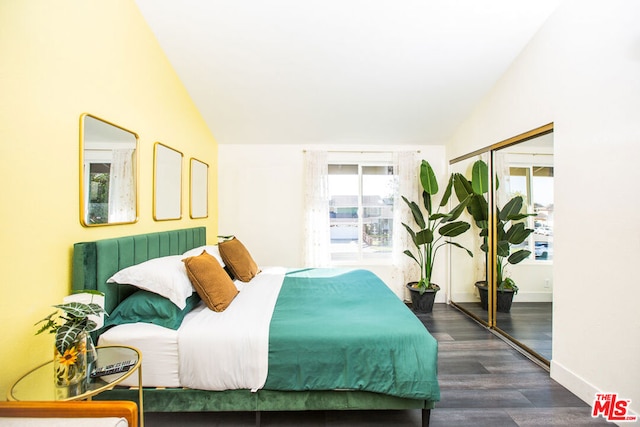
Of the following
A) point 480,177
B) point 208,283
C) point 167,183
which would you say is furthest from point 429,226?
point 167,183

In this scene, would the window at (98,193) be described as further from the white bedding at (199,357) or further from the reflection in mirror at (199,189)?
the reflection in mirror at (199,189)

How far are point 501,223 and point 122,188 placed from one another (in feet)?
11.5

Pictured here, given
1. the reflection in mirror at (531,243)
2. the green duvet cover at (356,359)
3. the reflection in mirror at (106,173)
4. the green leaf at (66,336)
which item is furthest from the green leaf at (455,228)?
the green leaf at (66,336)

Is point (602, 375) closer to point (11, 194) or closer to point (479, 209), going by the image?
point (479, 209)

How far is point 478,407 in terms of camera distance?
1935mm

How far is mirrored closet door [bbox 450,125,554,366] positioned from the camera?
281 centimetres

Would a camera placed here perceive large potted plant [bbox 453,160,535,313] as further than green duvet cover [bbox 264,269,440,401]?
Yes

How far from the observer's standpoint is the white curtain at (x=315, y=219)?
4.09m

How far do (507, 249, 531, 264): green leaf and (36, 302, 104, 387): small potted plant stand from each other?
356cm

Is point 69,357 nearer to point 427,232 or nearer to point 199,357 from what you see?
point 199,357

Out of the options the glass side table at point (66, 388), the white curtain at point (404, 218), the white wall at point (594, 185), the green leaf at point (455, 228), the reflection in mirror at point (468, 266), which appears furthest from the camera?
the white curtain at point (404, 218)

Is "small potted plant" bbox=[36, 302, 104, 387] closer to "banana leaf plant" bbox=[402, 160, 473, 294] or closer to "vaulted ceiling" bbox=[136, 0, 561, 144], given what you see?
"vaulted ceiling" bbox=[136, 0, 561, 144]

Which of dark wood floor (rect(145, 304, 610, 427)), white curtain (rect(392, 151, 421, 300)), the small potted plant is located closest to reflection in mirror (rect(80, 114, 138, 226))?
the small potted plant

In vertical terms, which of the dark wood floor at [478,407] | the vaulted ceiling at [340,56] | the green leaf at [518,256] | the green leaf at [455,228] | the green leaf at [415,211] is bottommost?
the dark wood floor at [478,407]
